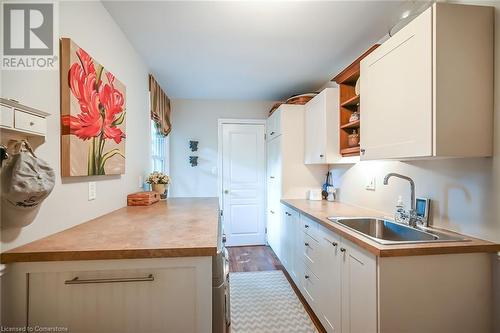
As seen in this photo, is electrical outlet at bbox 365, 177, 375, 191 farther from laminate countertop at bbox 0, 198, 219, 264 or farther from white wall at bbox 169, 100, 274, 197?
white wall at bbox 169, 100, 274, 197

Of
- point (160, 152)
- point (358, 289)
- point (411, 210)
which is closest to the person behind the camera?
point (358, 289)

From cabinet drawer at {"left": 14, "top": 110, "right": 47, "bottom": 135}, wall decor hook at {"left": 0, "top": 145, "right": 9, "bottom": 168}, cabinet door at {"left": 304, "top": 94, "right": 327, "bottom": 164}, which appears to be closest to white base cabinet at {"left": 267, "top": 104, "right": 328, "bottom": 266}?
cabinet door at {"left": 304, "top": 94, "right": 327, "bottom": 164}

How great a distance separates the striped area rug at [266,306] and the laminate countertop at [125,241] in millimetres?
1108

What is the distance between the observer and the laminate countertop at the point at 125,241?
38.3 inches

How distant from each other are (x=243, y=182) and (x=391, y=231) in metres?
2.52

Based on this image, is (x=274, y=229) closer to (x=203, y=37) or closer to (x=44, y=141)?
(x=203, y=37)

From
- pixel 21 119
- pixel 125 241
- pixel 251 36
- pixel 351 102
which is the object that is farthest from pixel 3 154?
→ pixel 351 102

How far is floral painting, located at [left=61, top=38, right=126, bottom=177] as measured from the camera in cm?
130

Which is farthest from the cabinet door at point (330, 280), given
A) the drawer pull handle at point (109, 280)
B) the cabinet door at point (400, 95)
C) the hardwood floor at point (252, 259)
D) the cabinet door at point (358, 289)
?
the hardwood floor at point (252, 259)

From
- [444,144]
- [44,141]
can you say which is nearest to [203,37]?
[44,141]

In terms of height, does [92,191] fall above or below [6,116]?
below

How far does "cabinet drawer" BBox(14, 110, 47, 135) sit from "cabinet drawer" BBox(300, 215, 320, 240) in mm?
1822

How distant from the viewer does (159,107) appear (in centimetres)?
314

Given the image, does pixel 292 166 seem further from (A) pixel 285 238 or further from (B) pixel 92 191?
(B) pixel 92 191
